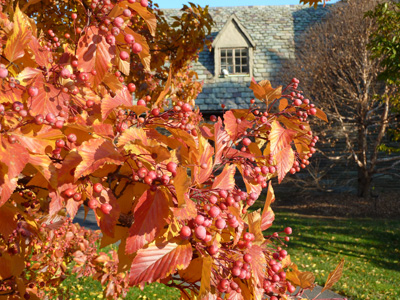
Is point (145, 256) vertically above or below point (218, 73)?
below

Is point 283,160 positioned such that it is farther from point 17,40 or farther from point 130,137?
point 17,40

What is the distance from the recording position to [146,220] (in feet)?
3.07

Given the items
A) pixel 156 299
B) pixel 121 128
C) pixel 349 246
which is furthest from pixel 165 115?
pixel 349 246

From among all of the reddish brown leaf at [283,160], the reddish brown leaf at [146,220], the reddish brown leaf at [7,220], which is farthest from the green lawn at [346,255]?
the reddish brown leaf at [146,220]

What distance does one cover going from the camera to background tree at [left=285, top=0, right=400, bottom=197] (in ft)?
39.3

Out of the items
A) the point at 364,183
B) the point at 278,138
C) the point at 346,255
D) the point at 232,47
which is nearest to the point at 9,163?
the point at 278,138

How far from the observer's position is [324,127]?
1278cm

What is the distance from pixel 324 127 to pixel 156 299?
31.8 ft

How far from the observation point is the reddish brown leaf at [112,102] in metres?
1.02

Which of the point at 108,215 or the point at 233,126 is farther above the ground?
the point at 233,126

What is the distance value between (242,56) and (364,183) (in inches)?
275

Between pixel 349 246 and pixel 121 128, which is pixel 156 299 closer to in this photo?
pixel 121 128

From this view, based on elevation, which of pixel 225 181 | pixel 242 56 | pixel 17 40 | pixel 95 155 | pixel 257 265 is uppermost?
pixel 242 56

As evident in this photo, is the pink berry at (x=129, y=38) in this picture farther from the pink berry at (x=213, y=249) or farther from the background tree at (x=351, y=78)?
the background tree at (x=351, y=78)
